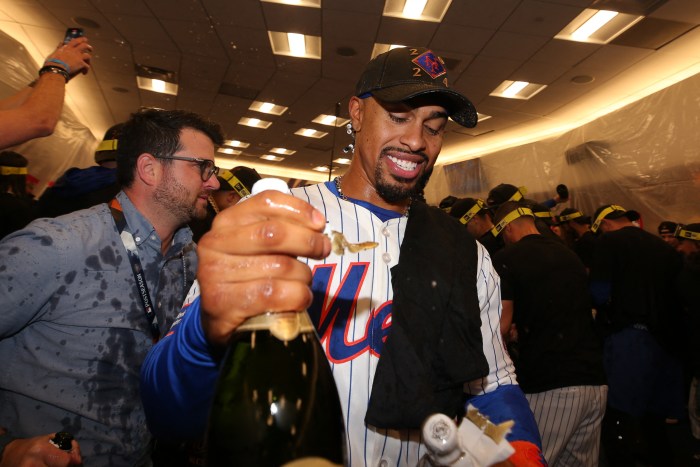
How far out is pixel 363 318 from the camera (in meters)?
1.37

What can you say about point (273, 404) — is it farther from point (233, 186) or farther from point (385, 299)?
point (233, 186)

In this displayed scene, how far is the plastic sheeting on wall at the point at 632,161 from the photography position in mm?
6297

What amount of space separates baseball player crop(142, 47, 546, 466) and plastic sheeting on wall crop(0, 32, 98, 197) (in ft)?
19.0

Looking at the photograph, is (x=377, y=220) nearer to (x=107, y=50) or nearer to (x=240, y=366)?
(x=240, y=366)

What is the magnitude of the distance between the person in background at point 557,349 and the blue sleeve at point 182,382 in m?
3.30

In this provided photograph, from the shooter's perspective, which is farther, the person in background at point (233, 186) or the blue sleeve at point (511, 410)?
the person in background at point (233, 186)

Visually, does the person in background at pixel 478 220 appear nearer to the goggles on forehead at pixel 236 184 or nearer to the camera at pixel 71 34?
the goggles on forehead at pixel 236 184

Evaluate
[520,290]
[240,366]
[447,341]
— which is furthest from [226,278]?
[520,290]

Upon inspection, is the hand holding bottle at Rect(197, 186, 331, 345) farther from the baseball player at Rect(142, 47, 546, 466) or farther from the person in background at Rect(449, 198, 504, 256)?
the person in background at Rect(449, 198, 504, 256)

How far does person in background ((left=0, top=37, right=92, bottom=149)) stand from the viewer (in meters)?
1.82

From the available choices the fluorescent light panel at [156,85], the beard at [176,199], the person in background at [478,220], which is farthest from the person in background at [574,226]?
the fluorescent light panel at [156,85]

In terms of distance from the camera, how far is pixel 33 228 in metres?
1.66

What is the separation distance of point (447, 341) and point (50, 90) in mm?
2284

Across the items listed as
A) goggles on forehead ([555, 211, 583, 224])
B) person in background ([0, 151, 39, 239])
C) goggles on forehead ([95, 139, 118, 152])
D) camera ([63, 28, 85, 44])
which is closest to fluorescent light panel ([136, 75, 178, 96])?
person in background ([0, 151, 39, 239])
